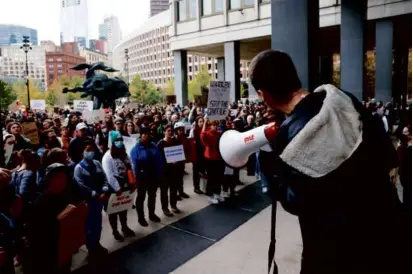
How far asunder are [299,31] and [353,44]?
499 inches

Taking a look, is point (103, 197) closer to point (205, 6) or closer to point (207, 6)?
point (207, 6)

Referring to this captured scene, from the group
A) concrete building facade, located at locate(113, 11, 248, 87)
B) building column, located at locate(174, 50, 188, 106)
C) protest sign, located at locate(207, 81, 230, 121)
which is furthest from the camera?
concrete building facade, located at locate(113, 11, 248, 87)

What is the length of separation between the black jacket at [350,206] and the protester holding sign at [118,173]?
5.12m

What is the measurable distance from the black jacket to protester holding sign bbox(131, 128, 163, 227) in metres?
5.89

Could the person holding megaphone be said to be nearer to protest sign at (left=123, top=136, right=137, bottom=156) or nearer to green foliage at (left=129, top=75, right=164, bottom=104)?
protest sign at (left=123, top=136, right=137, bottom=156)

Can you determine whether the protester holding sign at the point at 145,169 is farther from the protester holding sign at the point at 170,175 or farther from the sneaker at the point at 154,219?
the protester holding sign at the point at 170,175

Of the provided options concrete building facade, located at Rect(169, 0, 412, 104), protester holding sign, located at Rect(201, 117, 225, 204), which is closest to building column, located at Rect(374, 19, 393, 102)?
concrete building facade, located at Rect(169, 0, 412, 104)

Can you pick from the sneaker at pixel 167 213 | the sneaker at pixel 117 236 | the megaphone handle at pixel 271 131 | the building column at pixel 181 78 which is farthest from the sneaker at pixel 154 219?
the building column at pixel 181 78

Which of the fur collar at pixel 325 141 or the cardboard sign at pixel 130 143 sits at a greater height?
the fur collar at pixel 325 141

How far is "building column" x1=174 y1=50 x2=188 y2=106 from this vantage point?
3638 centimetres

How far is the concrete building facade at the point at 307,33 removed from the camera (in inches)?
423

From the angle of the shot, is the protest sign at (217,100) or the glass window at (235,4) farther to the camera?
the glass window at (235,4)

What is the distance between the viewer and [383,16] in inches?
926

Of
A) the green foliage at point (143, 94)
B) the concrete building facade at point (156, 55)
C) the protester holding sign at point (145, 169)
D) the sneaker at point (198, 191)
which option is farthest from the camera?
the concrete building facade at point (156, 55)
